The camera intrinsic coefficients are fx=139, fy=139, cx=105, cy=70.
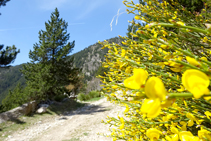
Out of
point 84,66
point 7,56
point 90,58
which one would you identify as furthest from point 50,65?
point 90,58

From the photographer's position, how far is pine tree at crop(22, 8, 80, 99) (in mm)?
8422

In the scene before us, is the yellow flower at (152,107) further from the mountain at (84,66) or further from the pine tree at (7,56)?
the mountain at (84,66)

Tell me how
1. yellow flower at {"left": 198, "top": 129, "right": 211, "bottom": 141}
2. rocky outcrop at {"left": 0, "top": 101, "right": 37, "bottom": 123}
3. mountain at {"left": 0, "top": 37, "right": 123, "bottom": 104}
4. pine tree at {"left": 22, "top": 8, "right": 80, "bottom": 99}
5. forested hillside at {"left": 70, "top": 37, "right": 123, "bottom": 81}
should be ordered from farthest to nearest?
forested hillside at {"left": 70, "top": 37, "right": 123, "bottom": 81} < mountain at {"left": 0, "top": 37, "right": 123, "bottom": 104} < pine tree at {"left": 22, "top": 8, "right": 80, "bottom": 99} < rocky outcrop at {"left": 0, "top": 101, "right": 37, "bottom": 123} < yellow flower at {"left": 198, "top": 129, "right": 211, "bottom": 141}

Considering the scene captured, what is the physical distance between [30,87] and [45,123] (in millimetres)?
3055

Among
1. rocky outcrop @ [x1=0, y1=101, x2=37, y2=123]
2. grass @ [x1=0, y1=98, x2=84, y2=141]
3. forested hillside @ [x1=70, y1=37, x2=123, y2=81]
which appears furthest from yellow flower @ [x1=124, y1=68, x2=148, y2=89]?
forested hillside @ [x1=70, y1=37, x2=123, y2=81]

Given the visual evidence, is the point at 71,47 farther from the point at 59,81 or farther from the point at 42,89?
the point at 42,89

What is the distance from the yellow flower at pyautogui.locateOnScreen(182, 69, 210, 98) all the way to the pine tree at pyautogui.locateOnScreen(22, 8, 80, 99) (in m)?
8.77

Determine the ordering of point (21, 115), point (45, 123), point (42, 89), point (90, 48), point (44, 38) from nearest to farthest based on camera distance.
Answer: point (45, 123), point (21, 115), point (42, 89), point (44, 38), point (90, 48)

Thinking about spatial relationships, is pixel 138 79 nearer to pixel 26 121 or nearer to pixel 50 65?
pixel 26 121

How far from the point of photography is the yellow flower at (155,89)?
0.26 metres

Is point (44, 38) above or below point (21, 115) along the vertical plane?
above

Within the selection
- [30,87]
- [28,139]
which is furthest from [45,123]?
[30,87]

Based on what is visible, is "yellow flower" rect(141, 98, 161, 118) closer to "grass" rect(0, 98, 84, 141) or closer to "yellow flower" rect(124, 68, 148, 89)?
"yellow flower" rect(124, 68, 148, 89)

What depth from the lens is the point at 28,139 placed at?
471 centimetres
